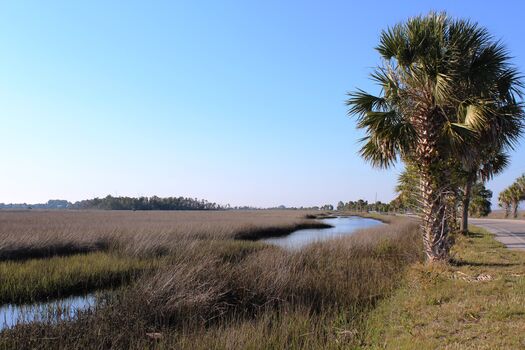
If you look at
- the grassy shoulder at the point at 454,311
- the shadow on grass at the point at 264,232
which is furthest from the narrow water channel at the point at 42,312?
the shadow on grass at the point at 264,232

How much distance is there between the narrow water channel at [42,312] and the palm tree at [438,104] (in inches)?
352

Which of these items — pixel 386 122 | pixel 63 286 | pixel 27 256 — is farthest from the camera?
pixel 27 256

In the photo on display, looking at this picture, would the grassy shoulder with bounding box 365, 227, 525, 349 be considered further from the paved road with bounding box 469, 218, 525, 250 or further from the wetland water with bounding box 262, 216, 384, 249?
the paved road with bounding box 469, 218, 525, 250

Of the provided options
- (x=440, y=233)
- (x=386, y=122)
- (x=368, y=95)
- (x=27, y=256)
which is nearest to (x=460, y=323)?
(x=440, y=233)

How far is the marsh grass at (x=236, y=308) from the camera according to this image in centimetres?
629

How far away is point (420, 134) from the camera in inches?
486

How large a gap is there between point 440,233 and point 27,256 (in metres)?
14.0

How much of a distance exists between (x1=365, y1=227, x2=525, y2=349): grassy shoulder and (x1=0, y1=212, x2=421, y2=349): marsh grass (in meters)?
0.58

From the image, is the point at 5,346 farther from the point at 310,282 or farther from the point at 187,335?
the point at 310,282

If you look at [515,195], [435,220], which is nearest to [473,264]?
[435,220]

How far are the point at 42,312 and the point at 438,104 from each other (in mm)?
10506

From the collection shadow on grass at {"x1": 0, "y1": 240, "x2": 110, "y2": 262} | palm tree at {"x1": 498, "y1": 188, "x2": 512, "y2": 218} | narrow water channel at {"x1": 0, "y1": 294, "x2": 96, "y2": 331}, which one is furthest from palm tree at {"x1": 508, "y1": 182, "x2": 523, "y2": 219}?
narrow water channel at {"x1": 0, "y1": 294, "x2": 96, "y2": 331}

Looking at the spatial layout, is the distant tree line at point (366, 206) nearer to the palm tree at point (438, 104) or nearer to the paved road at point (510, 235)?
the paved road at point (510, 235)

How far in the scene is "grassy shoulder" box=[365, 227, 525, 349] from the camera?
5.98 meters
